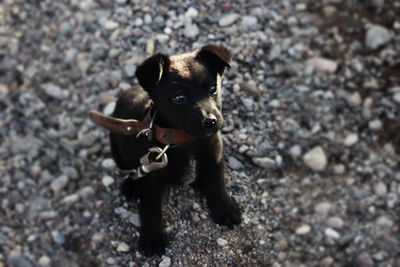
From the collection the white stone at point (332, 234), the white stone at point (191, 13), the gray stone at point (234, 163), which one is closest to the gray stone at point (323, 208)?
the white stone at point (332, 234)

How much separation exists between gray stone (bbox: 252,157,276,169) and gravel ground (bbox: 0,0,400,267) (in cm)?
1

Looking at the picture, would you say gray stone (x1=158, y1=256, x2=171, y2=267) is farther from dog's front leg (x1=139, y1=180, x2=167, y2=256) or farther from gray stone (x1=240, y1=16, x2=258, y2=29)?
gray stone (x1=240, y1=16, x2=258, y2=29)

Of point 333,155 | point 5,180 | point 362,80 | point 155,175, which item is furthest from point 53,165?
point 362,80

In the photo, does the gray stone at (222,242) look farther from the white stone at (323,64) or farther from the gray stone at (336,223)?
the white stone at (323,64)

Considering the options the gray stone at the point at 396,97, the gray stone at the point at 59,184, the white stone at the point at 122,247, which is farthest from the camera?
the gray stone at the point at 396,97

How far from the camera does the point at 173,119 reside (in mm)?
3648

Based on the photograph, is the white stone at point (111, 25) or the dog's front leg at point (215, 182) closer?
the dog's front leg at point (215, 182)

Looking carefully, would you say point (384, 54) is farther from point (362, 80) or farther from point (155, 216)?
point (155, 216)

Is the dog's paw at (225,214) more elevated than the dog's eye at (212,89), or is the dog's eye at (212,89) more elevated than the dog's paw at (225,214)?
the dog's eye at (212,89)

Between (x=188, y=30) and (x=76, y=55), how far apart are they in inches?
49.1

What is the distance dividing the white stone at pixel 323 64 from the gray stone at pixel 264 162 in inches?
48.1

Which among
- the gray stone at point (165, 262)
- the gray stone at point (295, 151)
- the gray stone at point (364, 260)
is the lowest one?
the gray stone at point (364, 260)

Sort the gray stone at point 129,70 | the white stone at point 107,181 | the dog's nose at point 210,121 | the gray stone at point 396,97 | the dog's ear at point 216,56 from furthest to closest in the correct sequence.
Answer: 1. the gray stone at point 129,70
2. the gray stone at point 396,97
3. the white stone at point 107,181
4. the dog's ear at point 216,56
5. the dog's nose at point 210,121

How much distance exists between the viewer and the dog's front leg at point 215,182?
3887 millimetres
